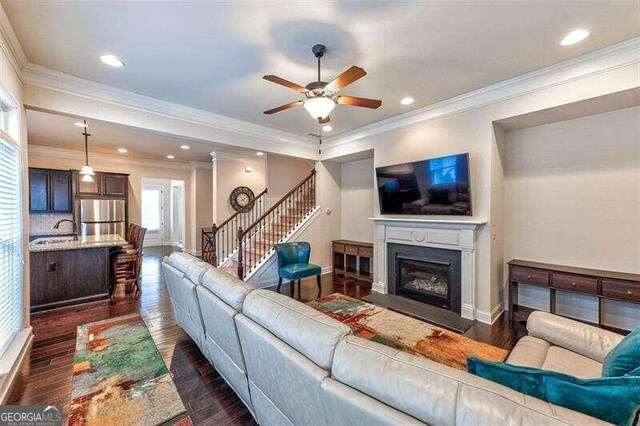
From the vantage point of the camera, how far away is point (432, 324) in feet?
11.3

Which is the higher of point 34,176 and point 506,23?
point 506,23

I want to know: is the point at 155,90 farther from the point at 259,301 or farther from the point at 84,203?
the point at 84,203

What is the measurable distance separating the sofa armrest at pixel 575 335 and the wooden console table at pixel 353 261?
3260mm

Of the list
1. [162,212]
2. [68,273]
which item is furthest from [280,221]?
[162,212]

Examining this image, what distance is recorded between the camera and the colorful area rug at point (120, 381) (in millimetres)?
1964

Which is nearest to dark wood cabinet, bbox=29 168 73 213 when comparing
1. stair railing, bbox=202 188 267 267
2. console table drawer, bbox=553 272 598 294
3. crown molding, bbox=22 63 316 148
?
stair railing, bbox=202 188 267 267

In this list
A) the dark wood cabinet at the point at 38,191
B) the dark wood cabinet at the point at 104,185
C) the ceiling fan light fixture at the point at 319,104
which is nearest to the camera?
the ceiling fan light fixture at the point at 319,104

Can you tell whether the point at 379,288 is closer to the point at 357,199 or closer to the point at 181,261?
the point at 357,199

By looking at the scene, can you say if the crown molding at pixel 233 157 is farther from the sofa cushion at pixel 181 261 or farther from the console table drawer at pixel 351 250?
the sofa cushion at pixel 181 261

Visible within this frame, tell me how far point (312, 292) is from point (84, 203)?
5.89 metres

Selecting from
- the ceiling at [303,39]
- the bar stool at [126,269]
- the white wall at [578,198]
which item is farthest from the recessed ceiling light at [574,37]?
the bar stool at [126,269]

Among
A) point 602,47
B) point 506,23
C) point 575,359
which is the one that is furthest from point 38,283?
point 602,47

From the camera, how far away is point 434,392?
883mm

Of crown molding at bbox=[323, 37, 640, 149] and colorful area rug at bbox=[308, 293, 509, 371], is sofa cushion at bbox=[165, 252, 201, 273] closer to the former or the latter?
colorful area rug at bbox=[308, 293, 509, 371]
